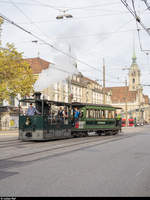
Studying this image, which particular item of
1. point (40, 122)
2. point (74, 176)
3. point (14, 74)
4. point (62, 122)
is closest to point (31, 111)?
point (40, 122)

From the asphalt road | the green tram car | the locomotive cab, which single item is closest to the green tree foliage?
the green tram car

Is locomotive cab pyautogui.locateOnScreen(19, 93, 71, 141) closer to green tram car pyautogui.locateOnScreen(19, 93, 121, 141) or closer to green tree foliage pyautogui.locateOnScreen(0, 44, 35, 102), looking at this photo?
green tram car pyautogui.locateOnScreen(19, 93, 121, 141)

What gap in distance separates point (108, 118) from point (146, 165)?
16779 mm

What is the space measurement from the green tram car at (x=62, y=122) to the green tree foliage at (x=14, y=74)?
11.3 m

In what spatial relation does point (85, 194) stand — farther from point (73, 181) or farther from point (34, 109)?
point (34, 109)

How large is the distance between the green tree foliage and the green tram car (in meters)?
11.3

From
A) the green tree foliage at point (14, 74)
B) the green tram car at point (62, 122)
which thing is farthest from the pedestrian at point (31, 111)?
the green tree foliage at point (14, 74)

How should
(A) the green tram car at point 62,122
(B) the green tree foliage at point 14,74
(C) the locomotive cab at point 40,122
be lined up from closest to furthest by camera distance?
(C) the locomotive cab at point 40,122, (A) the green tram car at point 62,122, (B) the green tree foliage at point 14,74

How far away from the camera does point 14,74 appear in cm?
3278

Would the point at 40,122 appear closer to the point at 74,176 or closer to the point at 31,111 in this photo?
the point at 31,111

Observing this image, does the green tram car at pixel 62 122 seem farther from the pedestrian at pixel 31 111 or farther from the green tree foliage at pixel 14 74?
the green tree foliage at pixel 14 74

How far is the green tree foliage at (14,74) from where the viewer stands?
32312 millimetres

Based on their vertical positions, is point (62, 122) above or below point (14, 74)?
below

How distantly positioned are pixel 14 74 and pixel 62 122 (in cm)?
1504
